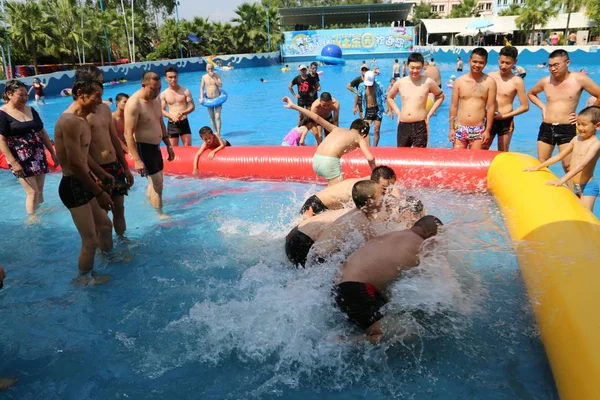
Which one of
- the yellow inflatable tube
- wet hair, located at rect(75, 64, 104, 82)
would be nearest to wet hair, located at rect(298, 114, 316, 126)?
the yellow inflatable tube

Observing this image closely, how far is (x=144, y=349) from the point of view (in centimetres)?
277

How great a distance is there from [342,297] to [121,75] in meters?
26.0

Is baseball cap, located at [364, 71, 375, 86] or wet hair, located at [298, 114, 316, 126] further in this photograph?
wet hair, located at [298, 114, 316, 126]

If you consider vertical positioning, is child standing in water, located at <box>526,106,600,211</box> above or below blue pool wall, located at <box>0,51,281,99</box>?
below

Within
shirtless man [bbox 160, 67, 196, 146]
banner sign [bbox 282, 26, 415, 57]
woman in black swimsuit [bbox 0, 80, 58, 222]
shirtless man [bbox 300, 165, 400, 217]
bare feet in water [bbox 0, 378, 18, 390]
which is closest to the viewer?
bare feet in water [bbox 0, 378, 18, 390]

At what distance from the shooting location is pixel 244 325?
2.91 metres

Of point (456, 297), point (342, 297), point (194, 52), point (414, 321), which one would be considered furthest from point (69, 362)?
point (194, 52)

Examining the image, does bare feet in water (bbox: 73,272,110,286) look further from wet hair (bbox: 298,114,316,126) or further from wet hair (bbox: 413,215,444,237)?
wet hair (bbox: 298,114,316,126)

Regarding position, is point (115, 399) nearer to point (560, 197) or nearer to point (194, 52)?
point (560, 197)

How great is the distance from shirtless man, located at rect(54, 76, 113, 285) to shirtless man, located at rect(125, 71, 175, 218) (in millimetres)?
923

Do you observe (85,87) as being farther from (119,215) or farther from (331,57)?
(331,57)

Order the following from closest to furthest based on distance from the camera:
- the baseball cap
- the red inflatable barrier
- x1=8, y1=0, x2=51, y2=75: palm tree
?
the red inflatable barrier < the baseball cap < x1=8, y1=0, x2=51, y2=75: palm tree

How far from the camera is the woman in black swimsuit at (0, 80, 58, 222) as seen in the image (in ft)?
14.2

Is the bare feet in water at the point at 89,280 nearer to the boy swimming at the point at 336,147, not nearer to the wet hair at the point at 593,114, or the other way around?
the boy swimming at the point at 336,147
